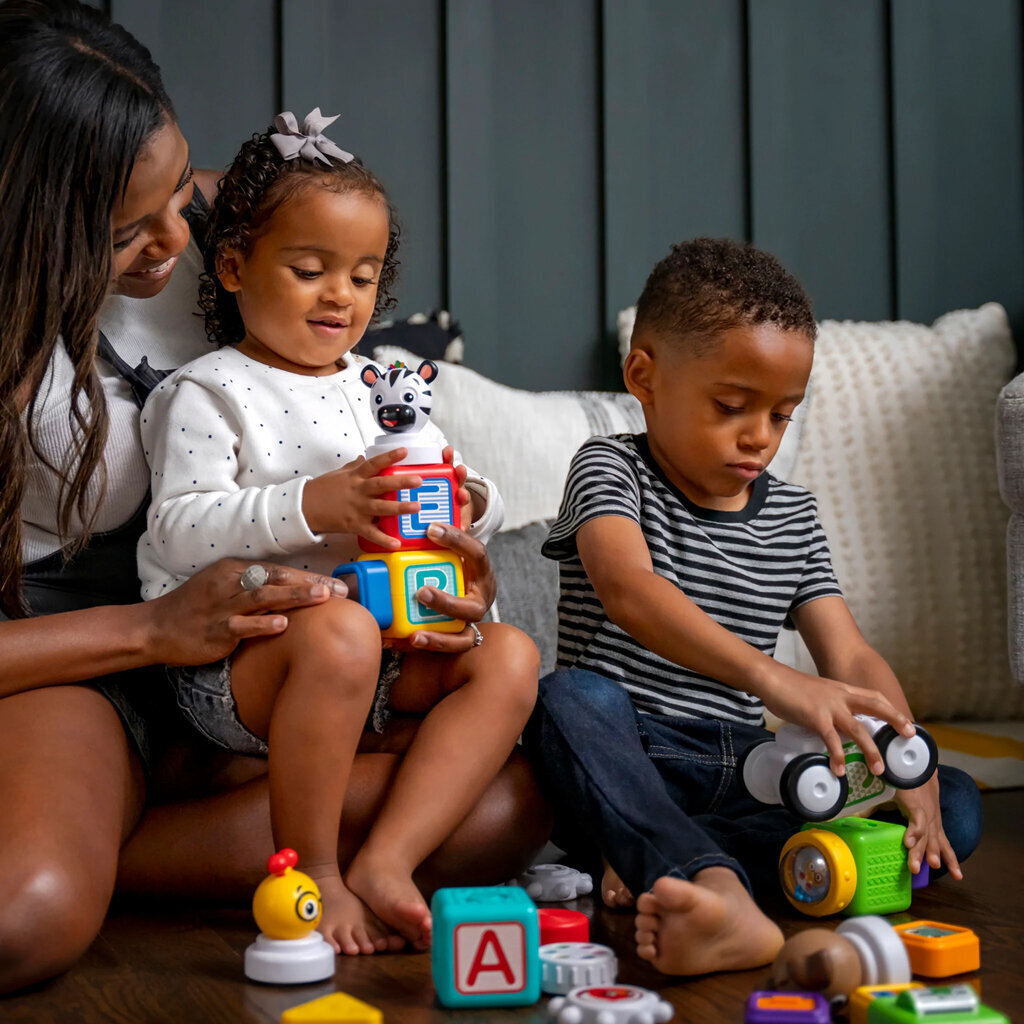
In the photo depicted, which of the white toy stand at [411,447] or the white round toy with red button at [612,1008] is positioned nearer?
→ the white round toy with red button at [612,1008]

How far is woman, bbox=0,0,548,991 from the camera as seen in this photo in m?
1.10

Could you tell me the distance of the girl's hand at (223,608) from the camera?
1.16 metres

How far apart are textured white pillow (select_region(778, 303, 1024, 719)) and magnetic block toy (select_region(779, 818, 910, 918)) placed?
832mm

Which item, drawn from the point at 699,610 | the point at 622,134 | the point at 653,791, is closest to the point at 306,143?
the point at 699,610

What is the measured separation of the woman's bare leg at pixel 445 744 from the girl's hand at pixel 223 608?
163 millimetres

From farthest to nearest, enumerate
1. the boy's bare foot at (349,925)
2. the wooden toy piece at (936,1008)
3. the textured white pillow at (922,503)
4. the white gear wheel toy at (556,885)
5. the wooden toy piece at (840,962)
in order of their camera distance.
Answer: the textured white pillow at (922,503), the white gear wheel toy at (556,885), the boy's bare foot at (349,925), the wooden toy piece at (840,962), the wooden toy piece at (936,1008)

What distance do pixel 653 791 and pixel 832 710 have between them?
187 millimetres

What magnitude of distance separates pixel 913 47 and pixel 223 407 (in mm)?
1908

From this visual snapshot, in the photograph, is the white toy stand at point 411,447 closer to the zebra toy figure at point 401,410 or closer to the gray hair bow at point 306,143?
the zebra toy figure at point 401,410

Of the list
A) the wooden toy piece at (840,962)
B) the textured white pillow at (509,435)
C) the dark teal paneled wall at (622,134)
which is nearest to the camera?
the wooden toy piece at (840,962)

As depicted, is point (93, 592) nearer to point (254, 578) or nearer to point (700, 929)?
point (254, 578)

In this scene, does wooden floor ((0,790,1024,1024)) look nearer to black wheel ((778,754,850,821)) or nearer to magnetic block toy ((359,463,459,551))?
black wheel ((778,754,850,821))

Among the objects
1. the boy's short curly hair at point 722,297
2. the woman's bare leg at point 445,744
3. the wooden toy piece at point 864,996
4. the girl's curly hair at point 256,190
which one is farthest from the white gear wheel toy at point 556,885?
the girl's curly hair at point 256,190

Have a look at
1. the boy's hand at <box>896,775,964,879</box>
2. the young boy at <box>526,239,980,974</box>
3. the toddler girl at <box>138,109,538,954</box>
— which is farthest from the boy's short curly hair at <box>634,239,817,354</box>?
the boy's hand at <box>896,775,964,879</box>
